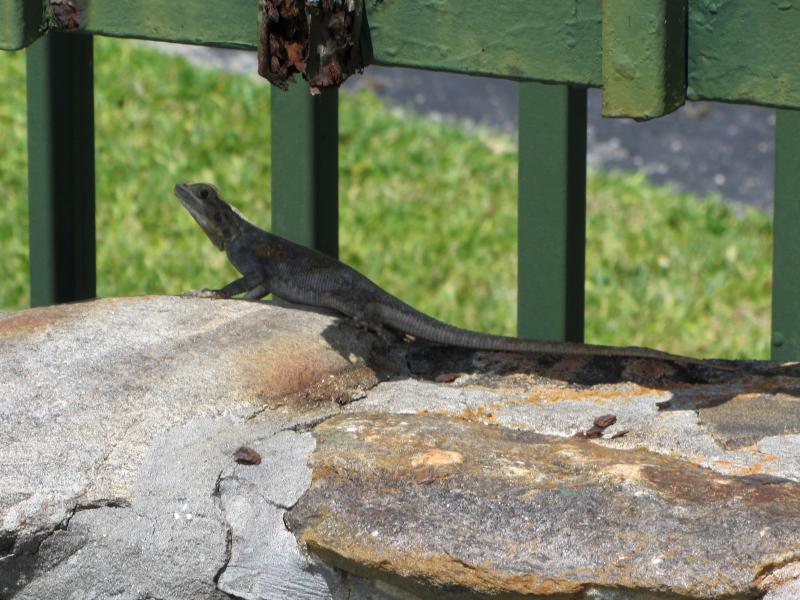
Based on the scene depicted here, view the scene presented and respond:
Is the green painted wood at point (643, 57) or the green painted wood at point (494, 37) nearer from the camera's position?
the green painted wood at point (643, 57)

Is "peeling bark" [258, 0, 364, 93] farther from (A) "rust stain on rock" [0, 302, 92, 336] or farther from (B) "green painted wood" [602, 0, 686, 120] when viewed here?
(A) "rust stain on rock" [0, 302, 92, 336]

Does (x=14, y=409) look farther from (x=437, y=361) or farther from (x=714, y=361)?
(x=714, y=361)

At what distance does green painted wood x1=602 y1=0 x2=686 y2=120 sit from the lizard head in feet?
6.68

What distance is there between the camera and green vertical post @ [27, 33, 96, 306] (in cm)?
381

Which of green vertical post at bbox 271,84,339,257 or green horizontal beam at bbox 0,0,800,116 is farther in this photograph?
green vertical post at bbox 271,84,339,257

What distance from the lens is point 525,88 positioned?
344 cm

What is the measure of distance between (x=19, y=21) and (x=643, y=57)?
1377 mm

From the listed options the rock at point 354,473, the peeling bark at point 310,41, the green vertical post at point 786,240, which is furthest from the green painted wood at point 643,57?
the green vertical post at point 786,240

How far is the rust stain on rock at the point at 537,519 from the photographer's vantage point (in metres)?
2.41

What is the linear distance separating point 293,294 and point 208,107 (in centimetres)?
372

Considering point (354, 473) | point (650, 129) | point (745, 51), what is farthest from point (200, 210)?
point (650, 129)

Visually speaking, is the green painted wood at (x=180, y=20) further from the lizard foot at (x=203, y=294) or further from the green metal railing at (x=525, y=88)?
the lizard foot at (x=203, y=294)

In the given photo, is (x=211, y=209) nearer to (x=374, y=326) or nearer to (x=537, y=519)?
(x=374, y=326)

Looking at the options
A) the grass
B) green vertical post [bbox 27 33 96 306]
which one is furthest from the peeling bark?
the grass
